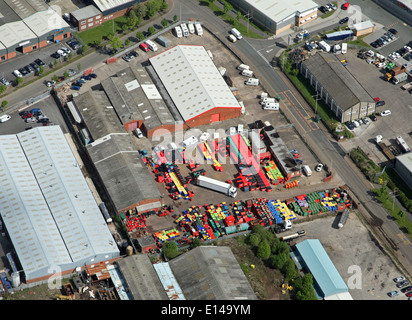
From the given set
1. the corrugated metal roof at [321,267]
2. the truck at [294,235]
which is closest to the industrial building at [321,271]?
the corrugated metal roof at [321,267]

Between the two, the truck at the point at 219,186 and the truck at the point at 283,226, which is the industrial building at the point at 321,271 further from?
the truck at the point at 219,186

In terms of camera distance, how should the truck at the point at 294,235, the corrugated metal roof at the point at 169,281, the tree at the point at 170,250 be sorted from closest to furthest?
the corrugated metal roof at the point at 169,281 < the tree at the point at 170,250 < the truck at the point at 294,235

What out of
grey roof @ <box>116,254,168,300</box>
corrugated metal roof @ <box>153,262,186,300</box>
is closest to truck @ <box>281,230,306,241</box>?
corrugated metal roof @ <box>153,262,186,300</box>

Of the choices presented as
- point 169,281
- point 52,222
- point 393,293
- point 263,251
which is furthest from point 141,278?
point 393,293

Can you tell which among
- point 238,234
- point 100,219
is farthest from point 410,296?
point 100,219

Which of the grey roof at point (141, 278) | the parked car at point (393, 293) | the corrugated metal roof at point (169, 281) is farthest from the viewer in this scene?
the parked car at point (393, 293)

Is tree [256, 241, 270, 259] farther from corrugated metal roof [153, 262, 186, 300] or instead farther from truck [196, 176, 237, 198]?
corrugated metal roof [153, 262, 186, 300]
